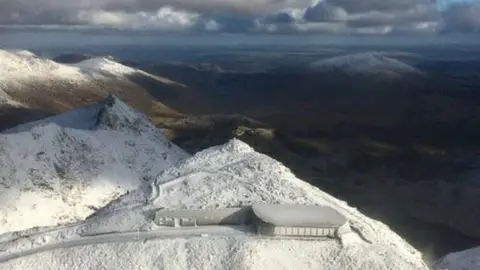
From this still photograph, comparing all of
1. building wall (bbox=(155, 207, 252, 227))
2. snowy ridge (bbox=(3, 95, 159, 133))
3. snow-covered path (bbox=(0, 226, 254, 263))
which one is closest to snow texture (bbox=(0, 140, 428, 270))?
snow-covered path (bbox=(0, 226, 254, 263))

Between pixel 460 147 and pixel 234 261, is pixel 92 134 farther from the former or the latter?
pixel 460 147

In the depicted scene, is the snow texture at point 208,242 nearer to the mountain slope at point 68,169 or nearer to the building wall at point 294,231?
the building wall at point 294,231

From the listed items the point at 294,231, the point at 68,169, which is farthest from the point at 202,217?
the point at 68,169

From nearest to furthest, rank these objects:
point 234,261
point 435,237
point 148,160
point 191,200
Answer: point 234,261
point 191,200
point 435,237
point 148,160

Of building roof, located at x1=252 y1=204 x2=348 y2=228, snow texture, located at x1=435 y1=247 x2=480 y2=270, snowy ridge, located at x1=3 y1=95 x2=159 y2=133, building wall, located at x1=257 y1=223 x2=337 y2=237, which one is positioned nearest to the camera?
building wall, located at x1=257 y1=223 x2=337 y2=237

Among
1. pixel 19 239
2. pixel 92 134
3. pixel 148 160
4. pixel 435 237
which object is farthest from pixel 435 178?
pixel 19 239

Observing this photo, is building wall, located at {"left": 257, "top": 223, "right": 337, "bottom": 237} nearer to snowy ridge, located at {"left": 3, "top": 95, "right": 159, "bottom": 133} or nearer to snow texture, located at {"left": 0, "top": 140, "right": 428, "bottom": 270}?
snow texture, located at {"left": 0, "top": 140, "right": 428, "bottom": 270}
